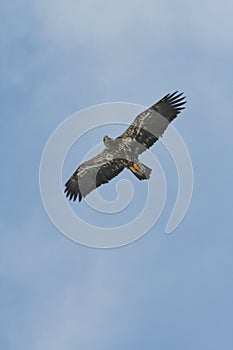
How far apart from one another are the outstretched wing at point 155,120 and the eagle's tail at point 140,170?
1.06 meters

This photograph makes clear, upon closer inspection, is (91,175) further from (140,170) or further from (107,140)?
(140,170)

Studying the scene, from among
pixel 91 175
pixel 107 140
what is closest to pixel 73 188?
pixel 91 175

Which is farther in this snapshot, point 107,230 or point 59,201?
point 59,201

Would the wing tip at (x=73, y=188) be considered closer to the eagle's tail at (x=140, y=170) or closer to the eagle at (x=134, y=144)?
the eagle at (x=134, y=144)

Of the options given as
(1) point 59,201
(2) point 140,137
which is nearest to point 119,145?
(2) point 140,137

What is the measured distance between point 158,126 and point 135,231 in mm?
4968

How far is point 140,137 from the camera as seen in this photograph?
1211 inches

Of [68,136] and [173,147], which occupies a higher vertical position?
[68,136]

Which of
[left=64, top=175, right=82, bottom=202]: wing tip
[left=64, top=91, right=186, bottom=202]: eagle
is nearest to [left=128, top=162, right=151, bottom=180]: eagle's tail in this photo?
[left=64, top=91, right=186, bottom=202]: eagle

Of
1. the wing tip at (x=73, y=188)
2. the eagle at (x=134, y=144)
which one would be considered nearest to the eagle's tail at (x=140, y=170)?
the eagle at (x=134, y=144)

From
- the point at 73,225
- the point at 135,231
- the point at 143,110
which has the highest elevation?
the point at 143,110

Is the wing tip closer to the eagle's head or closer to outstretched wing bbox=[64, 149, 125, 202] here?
outstretched wing bbox=[64, 149, 125, 202]

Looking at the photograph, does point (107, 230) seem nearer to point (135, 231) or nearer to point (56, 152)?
point (135, 231)

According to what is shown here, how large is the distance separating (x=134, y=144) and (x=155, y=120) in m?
1.42
